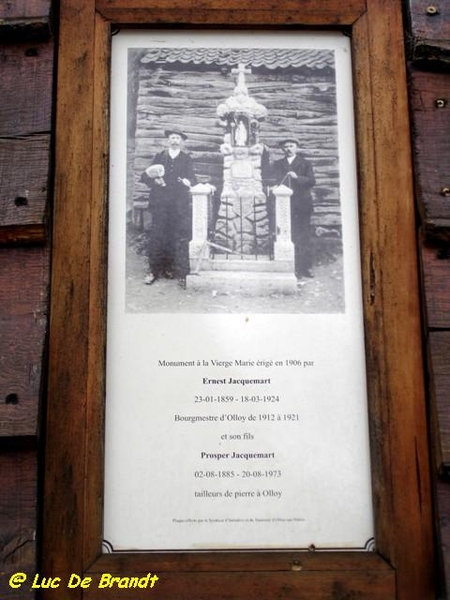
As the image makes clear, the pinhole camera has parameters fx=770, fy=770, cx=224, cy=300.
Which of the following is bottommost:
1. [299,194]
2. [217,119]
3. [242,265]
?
[242,265]

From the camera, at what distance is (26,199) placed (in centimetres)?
112

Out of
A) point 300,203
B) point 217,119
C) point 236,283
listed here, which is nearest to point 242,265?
point 236,283

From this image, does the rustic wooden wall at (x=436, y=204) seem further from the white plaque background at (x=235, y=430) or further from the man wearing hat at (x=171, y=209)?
the man wearing hat at (x=171, y=209)

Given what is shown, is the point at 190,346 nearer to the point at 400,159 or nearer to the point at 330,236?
the point at 330,236

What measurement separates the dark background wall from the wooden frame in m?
0.02

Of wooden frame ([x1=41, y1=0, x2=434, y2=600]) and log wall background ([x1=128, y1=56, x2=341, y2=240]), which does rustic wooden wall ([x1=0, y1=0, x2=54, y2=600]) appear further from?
log wall background ([x1=128, y1=56, x2=341, y2=240])

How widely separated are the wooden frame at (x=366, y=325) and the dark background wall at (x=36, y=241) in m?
0.02

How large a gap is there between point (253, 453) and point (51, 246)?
420 mm

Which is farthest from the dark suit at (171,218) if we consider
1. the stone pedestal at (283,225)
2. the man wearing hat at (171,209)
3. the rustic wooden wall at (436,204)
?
the rustic wooden wall at (436,204)

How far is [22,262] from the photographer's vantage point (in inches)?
44.1

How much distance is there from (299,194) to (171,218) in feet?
0.65

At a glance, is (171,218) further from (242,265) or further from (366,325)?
(366,325)

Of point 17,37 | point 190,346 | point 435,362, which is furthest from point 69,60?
point 435,362

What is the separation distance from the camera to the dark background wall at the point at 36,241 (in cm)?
103
